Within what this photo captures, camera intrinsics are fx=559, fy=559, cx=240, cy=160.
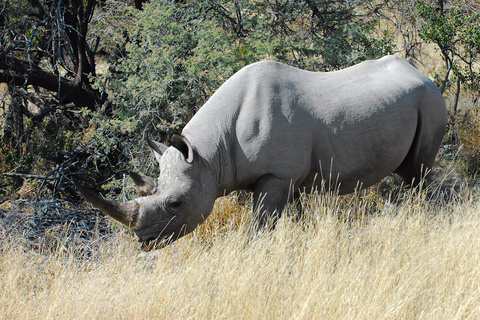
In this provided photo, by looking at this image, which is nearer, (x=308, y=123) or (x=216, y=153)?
(x=216, y=153)

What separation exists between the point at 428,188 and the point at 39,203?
452cm

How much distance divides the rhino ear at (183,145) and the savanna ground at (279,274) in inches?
33.1

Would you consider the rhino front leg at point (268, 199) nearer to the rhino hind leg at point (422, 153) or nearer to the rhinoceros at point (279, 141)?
the rhinoceros at point (279, 141)

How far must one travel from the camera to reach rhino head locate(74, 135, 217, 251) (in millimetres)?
4590

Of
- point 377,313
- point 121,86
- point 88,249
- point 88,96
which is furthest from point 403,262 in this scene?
point 88,96

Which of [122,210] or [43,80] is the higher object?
[43,80]

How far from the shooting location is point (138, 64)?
7.25 meters

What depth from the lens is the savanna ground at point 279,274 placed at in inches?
149

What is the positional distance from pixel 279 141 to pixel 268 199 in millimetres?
544

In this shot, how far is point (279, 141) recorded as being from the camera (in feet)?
16.3

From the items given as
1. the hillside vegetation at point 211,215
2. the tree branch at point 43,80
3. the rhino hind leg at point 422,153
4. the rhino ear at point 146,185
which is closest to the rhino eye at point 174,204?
the rhino ear at point 146,185

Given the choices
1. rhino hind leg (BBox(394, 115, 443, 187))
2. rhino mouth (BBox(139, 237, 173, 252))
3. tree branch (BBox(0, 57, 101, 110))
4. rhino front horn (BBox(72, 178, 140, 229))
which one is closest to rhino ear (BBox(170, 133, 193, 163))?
rhino front horn (BBox(72, 178, 140, 229))

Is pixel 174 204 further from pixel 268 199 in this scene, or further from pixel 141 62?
pixel 141 62

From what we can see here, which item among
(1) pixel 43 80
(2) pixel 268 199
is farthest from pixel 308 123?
(1) pixel 43 80
